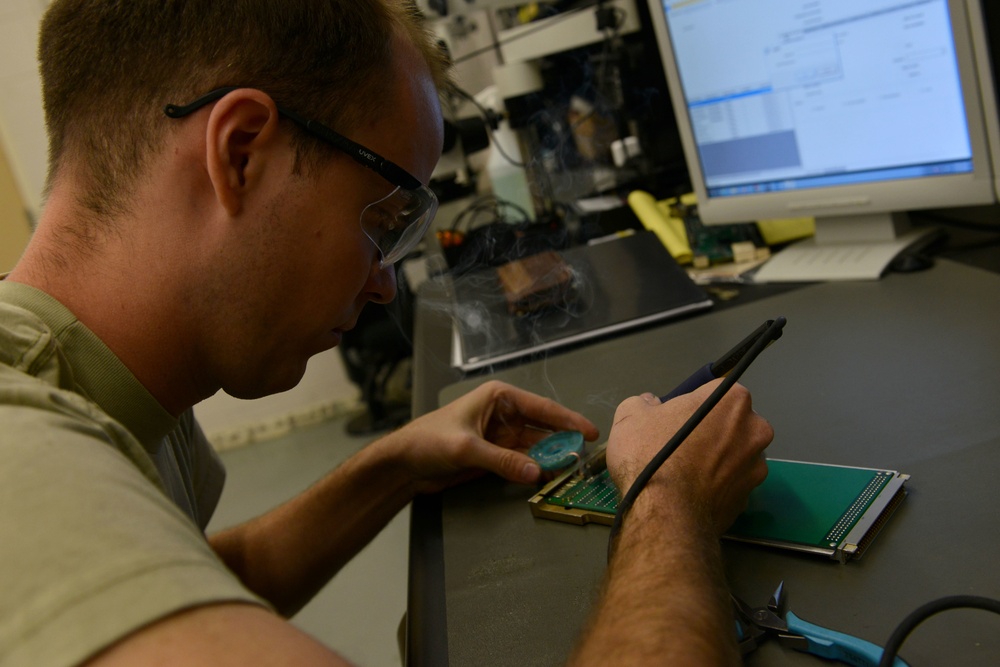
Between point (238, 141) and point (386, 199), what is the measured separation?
174mm

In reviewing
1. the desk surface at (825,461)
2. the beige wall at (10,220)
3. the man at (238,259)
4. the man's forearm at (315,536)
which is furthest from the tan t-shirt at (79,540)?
the beige wall at (10,220)

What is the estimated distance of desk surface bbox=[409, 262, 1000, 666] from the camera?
24.5 inches

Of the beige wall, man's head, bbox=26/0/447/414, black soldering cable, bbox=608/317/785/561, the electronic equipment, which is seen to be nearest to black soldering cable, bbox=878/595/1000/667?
the electronic equipment

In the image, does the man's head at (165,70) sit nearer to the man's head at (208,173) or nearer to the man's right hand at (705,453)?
the man's head at (208,173)

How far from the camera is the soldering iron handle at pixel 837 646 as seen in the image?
0.54 metres

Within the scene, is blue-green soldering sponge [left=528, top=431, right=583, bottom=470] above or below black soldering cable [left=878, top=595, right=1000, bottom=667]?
below

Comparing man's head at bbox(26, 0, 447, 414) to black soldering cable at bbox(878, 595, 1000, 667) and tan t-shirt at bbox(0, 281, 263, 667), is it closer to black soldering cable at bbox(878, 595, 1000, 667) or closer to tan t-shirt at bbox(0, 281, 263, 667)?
tan t-shirt at bbox(0, 281, 263, 667)

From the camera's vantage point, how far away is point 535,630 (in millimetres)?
685

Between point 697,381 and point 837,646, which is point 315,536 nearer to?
point 697,381

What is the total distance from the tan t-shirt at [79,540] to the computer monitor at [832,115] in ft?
3.89

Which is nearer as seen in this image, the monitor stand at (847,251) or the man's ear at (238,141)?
the man's ear at (238,141)

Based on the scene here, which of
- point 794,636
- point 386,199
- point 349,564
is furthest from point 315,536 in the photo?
point 349,564

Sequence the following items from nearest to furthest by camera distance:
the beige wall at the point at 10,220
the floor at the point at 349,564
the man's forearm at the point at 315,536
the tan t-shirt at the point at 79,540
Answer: the tan t-shirt at the point at 79,540 < the man's forearm at the point at 315,536 < the floor at the point at 349,564 < the beige wall at the point at 10,220

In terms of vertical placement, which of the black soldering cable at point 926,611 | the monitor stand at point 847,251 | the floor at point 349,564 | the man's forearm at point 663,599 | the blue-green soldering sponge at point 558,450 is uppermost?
the man's forearm at point 663,599
